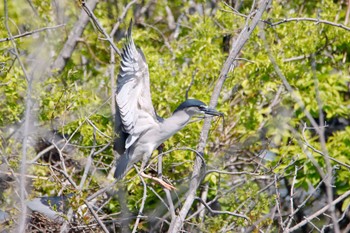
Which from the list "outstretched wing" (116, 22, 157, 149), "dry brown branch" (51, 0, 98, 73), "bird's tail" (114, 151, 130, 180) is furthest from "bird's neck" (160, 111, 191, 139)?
"dry brown branch" (51, 0, 98, 73)

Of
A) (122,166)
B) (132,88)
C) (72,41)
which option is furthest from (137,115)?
(72,41)

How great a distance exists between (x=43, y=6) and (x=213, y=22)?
1.60 m

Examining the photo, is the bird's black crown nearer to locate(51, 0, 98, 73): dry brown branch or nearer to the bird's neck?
the bird's neck

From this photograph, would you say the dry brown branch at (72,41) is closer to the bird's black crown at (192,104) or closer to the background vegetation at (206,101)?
the background vegetation at (206,101)

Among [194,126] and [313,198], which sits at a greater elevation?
[194,126]

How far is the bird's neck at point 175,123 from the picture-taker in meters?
5.25

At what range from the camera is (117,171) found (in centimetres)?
533

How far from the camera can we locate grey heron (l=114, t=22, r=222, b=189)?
5113mm

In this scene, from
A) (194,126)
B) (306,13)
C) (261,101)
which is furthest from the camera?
(306,13)

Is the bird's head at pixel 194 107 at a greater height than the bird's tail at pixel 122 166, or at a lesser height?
greater

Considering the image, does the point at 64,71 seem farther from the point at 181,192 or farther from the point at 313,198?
the point at 313,198

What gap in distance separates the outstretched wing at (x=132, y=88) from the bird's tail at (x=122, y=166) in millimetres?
107

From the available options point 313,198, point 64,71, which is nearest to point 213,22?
point 64,71

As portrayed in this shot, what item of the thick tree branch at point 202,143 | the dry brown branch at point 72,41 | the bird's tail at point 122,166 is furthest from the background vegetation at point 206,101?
the thick tree branch at point 202,143
